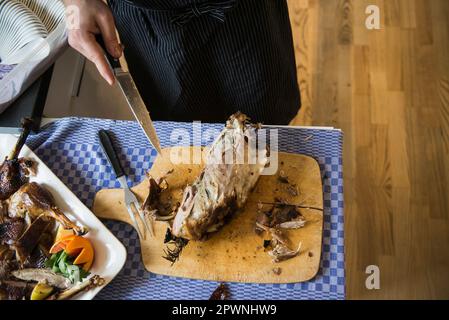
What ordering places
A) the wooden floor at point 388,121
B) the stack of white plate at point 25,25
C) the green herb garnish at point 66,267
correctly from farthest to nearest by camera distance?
the wooden floor at point 388,121
the stack of white plate at point 25,25
the green herb garnish at point 66,267

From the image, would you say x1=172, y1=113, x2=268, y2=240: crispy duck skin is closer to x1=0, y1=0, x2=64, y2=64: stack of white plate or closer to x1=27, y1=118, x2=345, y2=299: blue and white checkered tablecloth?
x1=27, y1=118, x2=345, y2=299: blue and white checkered tablecloth

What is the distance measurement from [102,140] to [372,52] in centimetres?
138

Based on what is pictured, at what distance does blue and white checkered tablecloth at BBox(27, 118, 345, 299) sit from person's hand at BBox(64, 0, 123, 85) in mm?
190

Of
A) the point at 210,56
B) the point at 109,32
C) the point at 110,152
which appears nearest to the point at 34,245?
the point at 110,152

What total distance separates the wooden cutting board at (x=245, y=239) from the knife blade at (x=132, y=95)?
3.7 inches

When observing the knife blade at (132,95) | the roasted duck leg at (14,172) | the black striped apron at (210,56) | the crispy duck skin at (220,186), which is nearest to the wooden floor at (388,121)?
the black striped apron at (210,56)

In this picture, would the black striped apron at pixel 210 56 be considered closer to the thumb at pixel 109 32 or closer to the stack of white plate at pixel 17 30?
the thumb at pixel 109 32

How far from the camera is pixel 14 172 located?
103cm

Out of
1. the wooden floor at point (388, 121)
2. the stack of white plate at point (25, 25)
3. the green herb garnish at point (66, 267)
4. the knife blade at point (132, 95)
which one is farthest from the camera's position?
the wooden floor at point (388, 121)

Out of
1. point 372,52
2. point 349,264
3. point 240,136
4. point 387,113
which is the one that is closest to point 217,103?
point 240,136

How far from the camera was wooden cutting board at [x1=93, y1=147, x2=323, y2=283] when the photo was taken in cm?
93

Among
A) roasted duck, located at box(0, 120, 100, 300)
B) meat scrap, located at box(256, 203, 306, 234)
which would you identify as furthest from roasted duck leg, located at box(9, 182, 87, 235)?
meat scrap, located at box(256, 203, 306, 234)

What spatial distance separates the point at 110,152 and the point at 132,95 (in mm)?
153

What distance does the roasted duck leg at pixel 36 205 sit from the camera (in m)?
0.96
